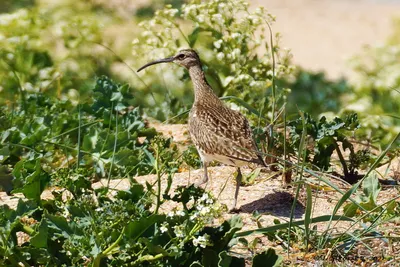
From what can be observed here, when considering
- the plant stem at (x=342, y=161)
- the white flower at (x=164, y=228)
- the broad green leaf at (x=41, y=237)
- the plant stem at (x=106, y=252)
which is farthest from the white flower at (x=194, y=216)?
the plant stem at (x=342, y=161)

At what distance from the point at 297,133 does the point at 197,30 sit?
2.34 meters

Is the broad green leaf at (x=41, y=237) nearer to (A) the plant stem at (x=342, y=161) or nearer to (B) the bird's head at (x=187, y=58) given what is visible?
(A) the plant stem at (x=342, y=161)

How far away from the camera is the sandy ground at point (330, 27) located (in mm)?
15320

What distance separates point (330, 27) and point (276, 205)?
11.6 meters

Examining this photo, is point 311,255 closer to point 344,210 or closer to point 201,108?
point 344,210

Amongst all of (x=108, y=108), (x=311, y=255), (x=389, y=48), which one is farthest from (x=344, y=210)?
(x=389, y=48)

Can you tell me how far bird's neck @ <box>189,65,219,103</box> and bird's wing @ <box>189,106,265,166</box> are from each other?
421 millimetres

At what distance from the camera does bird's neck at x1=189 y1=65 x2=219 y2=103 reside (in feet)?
24.7

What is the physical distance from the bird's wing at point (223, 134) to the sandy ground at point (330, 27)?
295 inches

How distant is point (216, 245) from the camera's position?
16.1ft

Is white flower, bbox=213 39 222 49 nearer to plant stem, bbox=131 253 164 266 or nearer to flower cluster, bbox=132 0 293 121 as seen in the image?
flower cluster, bbox=132 0 293 121

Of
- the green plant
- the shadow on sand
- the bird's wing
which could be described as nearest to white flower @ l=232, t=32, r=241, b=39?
the bird's wing

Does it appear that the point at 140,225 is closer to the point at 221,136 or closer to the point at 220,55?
the point at 221,136

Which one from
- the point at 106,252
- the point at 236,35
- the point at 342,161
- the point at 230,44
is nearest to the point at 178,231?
the point at 106,252
